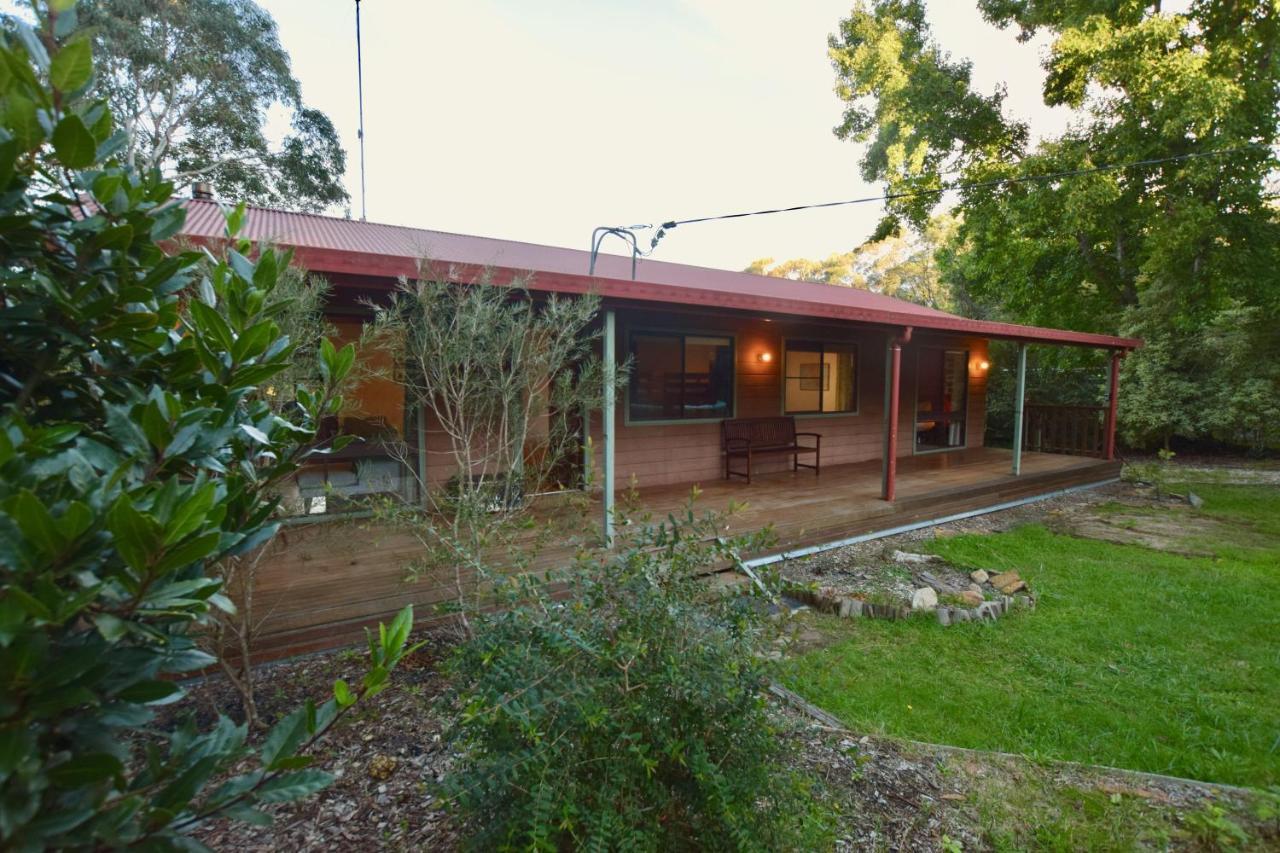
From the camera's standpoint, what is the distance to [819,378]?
355 inches

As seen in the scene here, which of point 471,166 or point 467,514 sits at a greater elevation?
point 471,166

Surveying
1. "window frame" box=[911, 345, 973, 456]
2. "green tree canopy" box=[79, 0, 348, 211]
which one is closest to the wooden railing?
"window frame" box=[911, 345, 973, 456]

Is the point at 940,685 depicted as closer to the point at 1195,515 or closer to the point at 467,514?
the point at 467,514

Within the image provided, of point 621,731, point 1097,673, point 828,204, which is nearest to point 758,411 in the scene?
point 828,204

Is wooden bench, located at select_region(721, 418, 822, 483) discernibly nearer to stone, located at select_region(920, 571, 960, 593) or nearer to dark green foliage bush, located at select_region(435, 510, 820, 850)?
stone, located at select_region(920, 571, 960, 593)

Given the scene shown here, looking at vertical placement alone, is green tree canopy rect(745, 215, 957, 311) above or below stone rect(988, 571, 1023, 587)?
above

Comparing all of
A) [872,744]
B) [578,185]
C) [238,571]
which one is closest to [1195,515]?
[872,744]

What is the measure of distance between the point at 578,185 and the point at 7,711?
25587 mm

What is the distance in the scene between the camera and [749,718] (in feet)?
5.68

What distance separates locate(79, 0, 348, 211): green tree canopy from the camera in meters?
15.3

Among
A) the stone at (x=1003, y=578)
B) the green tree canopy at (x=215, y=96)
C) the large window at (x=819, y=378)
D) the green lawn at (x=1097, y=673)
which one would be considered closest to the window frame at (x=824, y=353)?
the large window at (x=819, y=378)

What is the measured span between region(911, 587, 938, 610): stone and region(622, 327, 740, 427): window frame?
3629mm

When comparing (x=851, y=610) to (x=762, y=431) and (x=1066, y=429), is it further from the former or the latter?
(x=1066, y=429)

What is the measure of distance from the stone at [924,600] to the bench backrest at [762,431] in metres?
3.64
